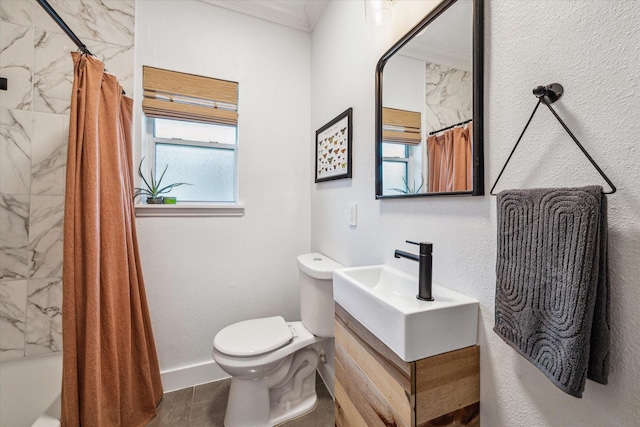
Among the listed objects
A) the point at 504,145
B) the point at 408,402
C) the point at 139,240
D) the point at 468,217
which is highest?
the point at 504,145

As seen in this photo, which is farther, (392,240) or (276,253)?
(276,253)

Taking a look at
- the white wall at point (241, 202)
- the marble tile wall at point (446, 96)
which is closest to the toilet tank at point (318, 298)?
the white wall at point (241, 202)

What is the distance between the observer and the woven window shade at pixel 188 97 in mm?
1620

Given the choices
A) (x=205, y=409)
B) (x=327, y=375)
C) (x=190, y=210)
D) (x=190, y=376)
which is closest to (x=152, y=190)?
(x=190, y=210)

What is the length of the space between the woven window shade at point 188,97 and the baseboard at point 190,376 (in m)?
1.66

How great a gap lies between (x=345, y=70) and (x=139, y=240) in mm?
1633

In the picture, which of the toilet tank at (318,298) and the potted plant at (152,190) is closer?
the toilet tank at (318,298)

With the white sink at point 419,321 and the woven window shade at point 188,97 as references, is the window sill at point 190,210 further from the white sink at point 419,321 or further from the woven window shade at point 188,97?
the white sink at point 419,321

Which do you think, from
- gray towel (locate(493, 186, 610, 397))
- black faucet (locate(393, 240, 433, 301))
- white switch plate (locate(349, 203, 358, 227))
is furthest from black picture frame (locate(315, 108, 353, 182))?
gray towel (locate(493, 186, 610, 397))

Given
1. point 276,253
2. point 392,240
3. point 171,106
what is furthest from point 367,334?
point 171,106

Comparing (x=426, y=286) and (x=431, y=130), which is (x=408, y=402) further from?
(x=431, y=130)

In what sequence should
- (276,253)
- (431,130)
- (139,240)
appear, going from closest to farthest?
(431,130) → (139,240) → (276,253)

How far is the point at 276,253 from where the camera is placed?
75.8 inches

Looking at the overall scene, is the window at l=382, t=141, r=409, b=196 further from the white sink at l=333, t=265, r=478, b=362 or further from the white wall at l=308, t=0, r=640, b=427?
the white sink at l=333, t=265, r=478, b=362
